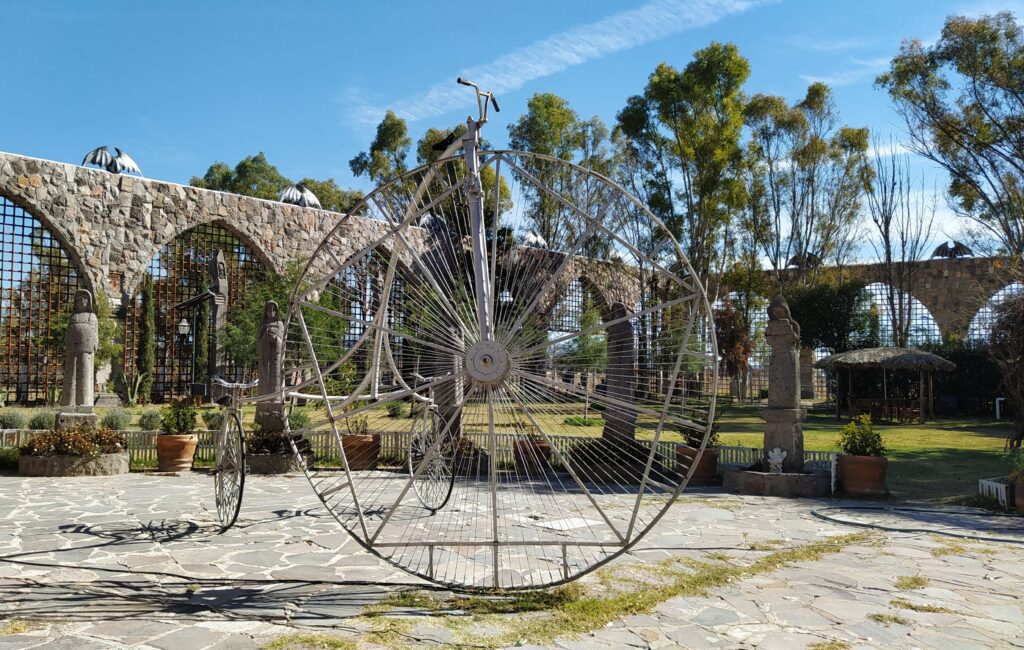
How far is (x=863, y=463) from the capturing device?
911cm

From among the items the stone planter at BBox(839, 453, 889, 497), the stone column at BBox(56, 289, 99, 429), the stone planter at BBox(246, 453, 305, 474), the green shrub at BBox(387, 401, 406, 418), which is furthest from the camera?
the stone column at BBox(56, 289, 99, 429)

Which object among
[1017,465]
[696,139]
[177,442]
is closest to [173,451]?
[177,442]

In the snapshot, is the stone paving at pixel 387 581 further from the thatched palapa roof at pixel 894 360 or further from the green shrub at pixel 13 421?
the thatched palapa roof at pixel 894 360

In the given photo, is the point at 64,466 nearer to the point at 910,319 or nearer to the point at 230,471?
the point at 230,471

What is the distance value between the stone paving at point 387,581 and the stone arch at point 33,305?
506 inches

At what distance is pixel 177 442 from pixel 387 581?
6.78 metres

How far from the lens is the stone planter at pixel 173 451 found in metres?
10.7

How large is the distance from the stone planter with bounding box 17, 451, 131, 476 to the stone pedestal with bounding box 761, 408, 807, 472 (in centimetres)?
865

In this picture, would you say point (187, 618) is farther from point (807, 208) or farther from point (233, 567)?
point (807, 208)

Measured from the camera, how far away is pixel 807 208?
3136 centimetres

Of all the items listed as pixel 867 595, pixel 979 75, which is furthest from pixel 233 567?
pixel 979 75

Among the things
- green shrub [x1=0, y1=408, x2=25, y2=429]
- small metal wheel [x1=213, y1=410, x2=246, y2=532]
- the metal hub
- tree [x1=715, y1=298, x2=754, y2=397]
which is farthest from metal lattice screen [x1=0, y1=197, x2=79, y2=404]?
tree [x1=715, y1=298, x2=754, y2=397]

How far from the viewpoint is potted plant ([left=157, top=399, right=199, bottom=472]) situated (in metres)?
10.7

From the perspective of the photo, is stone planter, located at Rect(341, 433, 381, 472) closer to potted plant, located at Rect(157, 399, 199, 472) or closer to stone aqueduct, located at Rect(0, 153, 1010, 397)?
potted plant, located at Rect(157, 399, 199, 472)
